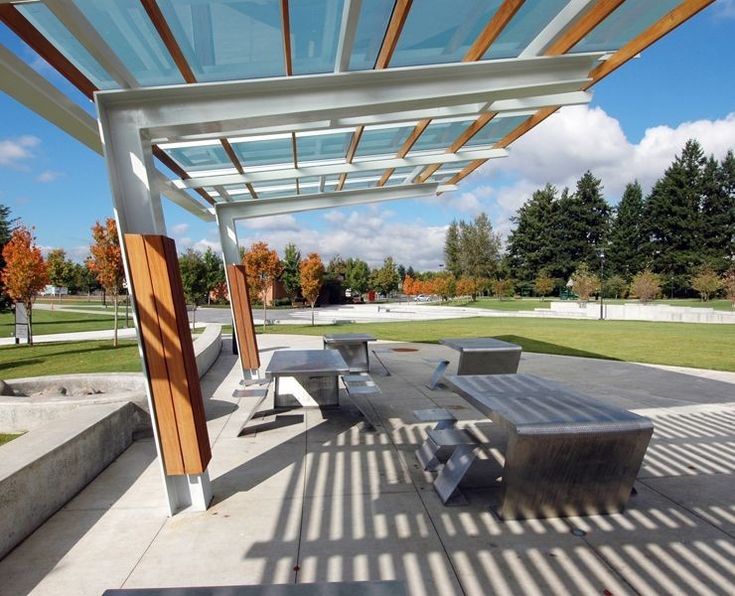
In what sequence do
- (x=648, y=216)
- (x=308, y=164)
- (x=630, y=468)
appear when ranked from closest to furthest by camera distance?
(x=630, y=468), (x=308, y=164), (x=648, y=216)

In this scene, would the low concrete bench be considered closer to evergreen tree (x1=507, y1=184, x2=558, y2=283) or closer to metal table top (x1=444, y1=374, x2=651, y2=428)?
metal table top (x1=444, y1=374, x2=651, y2=428)

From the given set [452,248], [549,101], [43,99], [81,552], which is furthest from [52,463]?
[452,248]

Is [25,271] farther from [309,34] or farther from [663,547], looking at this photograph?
[663,547]

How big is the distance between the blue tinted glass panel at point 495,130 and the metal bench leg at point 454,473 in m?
4.64

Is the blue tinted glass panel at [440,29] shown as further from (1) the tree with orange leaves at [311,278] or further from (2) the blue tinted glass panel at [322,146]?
(1) the tree with orange leaves at [311,278]

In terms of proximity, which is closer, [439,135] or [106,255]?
[439,135]

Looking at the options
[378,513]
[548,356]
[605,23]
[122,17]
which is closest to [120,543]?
[378,513]

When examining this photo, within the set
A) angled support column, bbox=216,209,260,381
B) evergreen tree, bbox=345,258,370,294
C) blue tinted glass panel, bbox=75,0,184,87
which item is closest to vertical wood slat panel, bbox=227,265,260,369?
angled support column, bbox=216,209,260,381

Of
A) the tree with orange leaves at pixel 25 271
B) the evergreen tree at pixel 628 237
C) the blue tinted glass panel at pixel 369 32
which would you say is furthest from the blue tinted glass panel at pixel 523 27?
the evergreen tree at pixel 628 237

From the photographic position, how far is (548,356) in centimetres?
1167

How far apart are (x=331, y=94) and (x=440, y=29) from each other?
1.13 meters

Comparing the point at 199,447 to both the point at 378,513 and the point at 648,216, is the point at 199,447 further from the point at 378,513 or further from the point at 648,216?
the point at 648,216

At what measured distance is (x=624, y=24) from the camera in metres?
4.13

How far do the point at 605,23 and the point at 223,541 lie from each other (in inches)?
202
